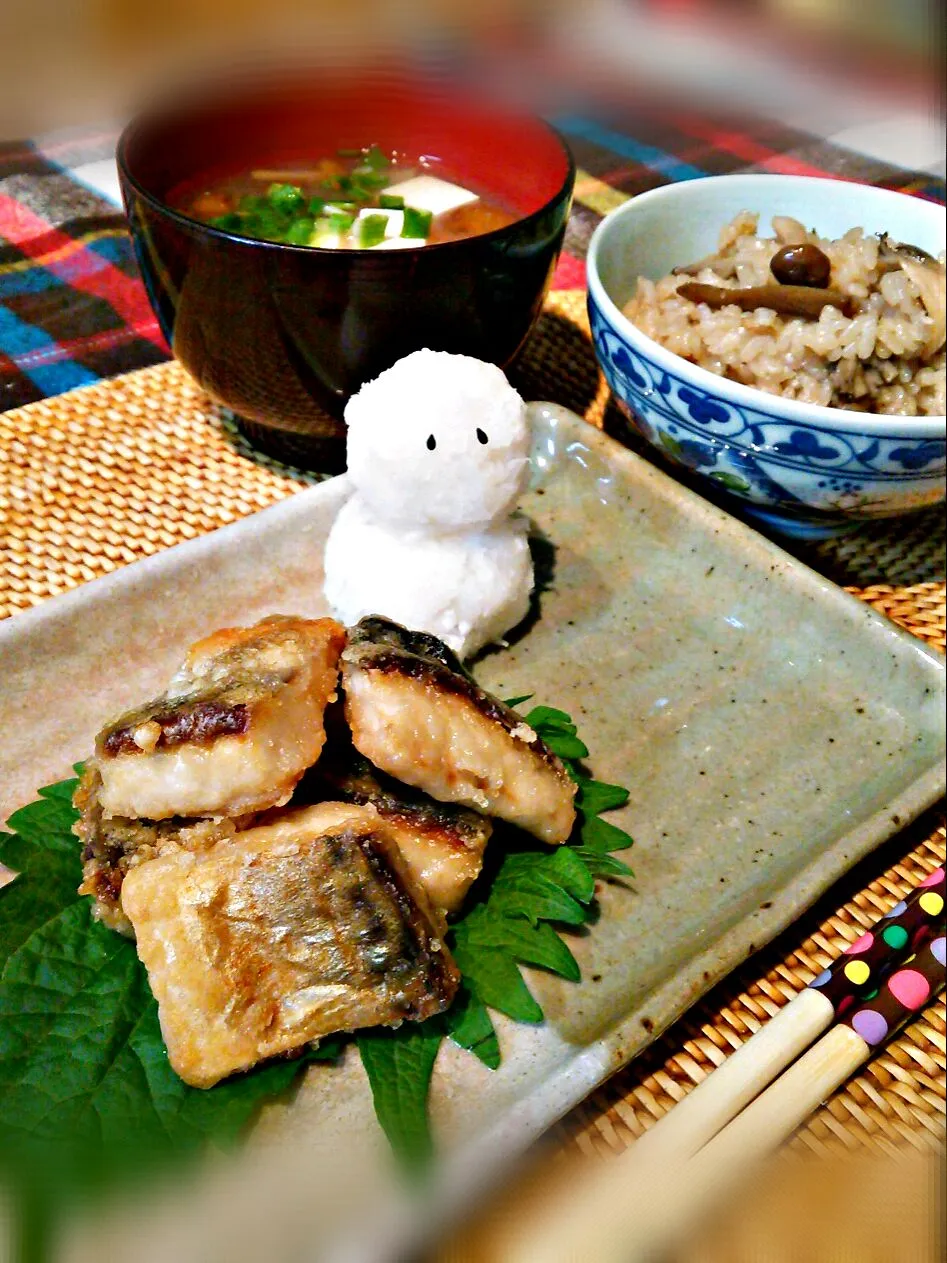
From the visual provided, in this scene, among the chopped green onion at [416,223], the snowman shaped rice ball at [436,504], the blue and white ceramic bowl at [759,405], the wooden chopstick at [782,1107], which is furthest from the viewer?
the chopped green onion at [416,223]

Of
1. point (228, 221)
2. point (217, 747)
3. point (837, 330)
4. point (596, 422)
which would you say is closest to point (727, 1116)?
point (217, 747)

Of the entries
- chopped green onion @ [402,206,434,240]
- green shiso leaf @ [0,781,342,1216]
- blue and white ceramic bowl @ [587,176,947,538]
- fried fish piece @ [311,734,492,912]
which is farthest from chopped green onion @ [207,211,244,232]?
green shiso leaf @ [0,781,342,1216]

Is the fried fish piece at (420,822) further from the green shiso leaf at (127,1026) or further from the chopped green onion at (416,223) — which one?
the chopped green onion at (416,223)

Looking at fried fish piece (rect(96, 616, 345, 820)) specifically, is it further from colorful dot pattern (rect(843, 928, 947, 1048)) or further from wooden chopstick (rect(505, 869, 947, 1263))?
colorful dot pattern (rect(843, 928, 947, 1048))

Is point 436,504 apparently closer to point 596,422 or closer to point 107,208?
point 596,422

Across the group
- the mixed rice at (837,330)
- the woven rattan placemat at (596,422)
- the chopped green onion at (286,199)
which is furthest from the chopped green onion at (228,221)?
the mixed rice at (837,330)
